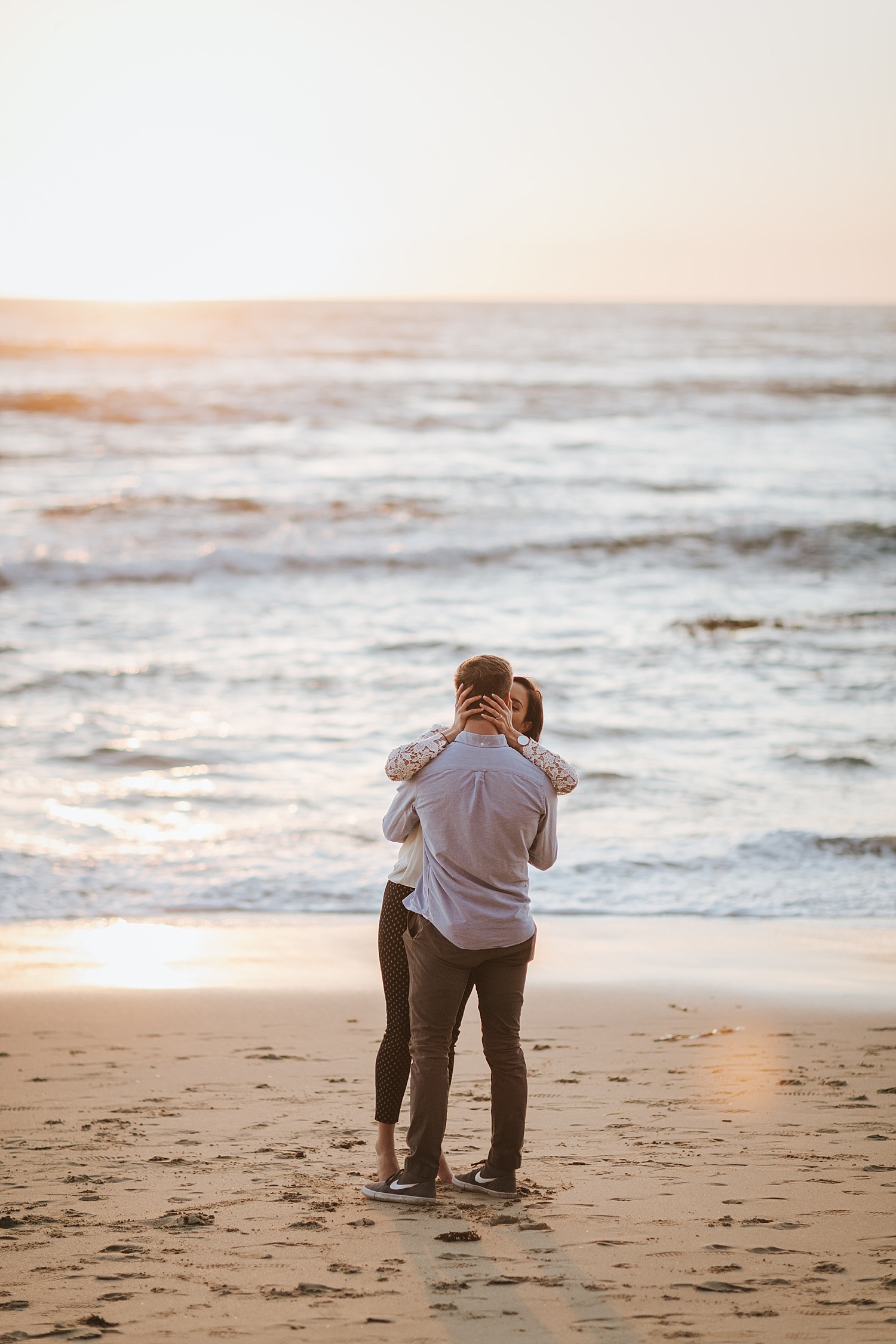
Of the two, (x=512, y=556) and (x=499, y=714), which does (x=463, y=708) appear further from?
(x=512, y=556)

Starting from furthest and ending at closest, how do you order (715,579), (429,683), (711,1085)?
(715,579) < (429,683) < (711,1085)

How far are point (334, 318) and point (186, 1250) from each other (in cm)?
8124

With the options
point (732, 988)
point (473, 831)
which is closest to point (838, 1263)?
point (473, 831)

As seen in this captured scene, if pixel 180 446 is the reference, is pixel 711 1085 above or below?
below

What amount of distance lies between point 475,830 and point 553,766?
294mm

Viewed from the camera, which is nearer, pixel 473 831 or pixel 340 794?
pixel 473 831

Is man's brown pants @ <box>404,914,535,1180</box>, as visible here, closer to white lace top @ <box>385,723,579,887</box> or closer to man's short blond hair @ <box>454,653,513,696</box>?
white lace top @ <box>385,723,579,887</box>

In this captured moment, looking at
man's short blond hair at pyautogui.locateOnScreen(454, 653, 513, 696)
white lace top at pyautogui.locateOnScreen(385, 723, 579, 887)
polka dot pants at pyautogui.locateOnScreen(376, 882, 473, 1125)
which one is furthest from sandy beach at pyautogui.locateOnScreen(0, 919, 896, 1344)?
man's short blond hair at pyautogui.locateOnScreen(454, 653, 513, 696)

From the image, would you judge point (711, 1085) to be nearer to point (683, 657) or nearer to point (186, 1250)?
point (186, 1250)

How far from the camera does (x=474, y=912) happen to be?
11.3 ft

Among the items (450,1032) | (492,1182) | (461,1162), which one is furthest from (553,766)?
(461,1162)

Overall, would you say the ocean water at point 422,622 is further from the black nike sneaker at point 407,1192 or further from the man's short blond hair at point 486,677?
the man's short blond hair at point 486,677

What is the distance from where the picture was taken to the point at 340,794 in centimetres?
895

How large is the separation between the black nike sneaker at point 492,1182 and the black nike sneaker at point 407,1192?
0.14 m
